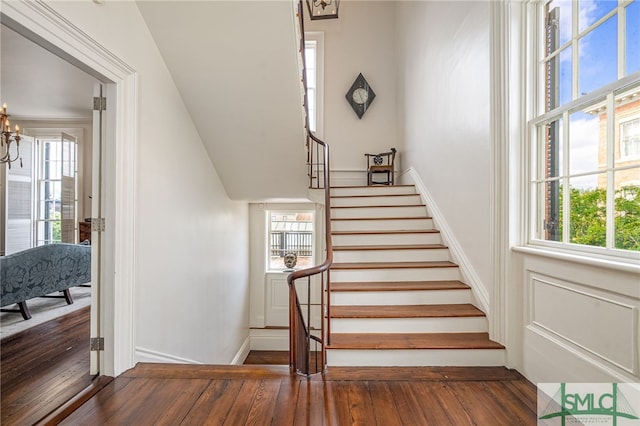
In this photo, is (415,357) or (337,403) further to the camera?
(415,357)

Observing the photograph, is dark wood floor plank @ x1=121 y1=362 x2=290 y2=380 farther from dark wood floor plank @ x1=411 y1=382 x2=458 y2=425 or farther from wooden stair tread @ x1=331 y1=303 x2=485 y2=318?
dark wood floor plank @ x1=411 y1=382 x2=458 y2=425

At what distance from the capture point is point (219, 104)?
2.99 metres

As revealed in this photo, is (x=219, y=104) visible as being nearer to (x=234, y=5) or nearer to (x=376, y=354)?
(x=234, y=5)

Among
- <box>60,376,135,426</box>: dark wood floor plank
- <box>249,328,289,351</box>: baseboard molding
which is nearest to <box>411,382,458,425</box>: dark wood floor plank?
<box>60,376,135,426</box>: dark wood floor plank

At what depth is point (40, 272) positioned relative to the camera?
10.7ft

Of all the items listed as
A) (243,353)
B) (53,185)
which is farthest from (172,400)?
(53,185)

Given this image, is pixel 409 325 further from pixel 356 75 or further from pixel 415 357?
pixel 356 75

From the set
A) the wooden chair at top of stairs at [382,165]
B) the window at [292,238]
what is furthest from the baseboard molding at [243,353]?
the wooden chair at top of stairs at [382,165]

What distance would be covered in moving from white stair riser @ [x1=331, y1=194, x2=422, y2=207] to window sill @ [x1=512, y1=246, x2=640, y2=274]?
6.52 ft

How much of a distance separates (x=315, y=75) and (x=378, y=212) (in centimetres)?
311

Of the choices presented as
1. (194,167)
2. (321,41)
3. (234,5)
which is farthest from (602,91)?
(321,41)

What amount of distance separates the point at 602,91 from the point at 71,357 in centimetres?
388

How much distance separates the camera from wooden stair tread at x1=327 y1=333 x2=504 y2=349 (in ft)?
7.16

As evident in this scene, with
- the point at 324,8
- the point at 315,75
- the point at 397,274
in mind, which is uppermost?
the point at 315,75
